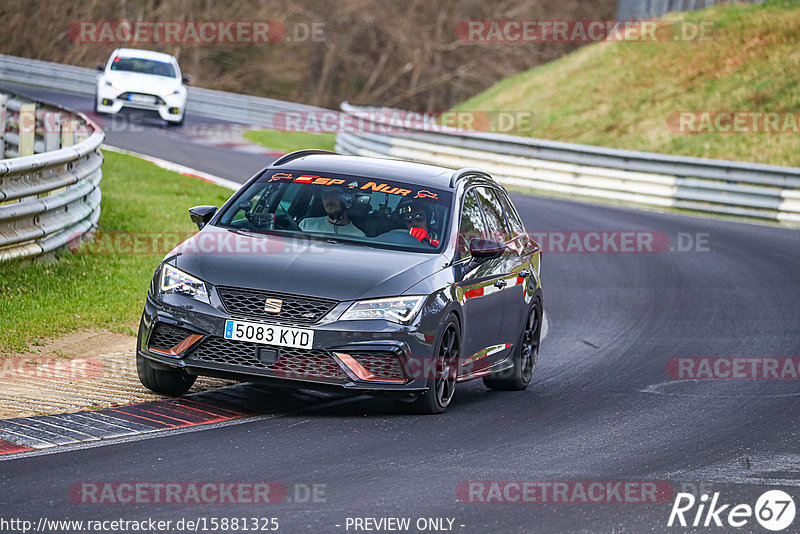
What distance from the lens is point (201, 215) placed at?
895 centimetres

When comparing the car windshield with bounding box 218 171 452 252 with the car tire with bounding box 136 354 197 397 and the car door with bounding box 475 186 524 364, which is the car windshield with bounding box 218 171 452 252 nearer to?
the car door with bounding box 475 186 524 364

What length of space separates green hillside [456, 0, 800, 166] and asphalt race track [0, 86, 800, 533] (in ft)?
59.2

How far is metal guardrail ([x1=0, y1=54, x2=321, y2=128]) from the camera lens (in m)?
39.5

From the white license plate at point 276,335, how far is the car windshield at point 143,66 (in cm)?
2457

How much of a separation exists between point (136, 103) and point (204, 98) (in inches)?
382

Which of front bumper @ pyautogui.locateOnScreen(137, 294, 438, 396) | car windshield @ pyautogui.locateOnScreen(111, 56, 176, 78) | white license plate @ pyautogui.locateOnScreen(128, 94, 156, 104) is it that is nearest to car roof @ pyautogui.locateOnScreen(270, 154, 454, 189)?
front bumper @ pyautogui.locateOnScreen(137, 294, 438, 396)

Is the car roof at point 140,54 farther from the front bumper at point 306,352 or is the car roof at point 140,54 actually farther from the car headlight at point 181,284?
the front bumper at point 306,352

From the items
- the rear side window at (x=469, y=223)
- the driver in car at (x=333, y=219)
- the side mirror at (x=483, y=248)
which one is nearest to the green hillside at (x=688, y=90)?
the rear side window at (x=469, y=223)

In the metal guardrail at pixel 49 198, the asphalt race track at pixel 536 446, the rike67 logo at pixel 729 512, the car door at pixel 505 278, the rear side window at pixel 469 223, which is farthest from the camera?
the metal guardrail at pixel 49 198

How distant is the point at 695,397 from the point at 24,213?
19.9 feet

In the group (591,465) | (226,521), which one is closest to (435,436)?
(591,465)

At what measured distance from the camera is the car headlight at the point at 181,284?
25.8 feet

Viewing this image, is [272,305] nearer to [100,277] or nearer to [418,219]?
[418,219]

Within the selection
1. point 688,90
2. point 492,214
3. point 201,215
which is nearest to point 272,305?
point 201,215
